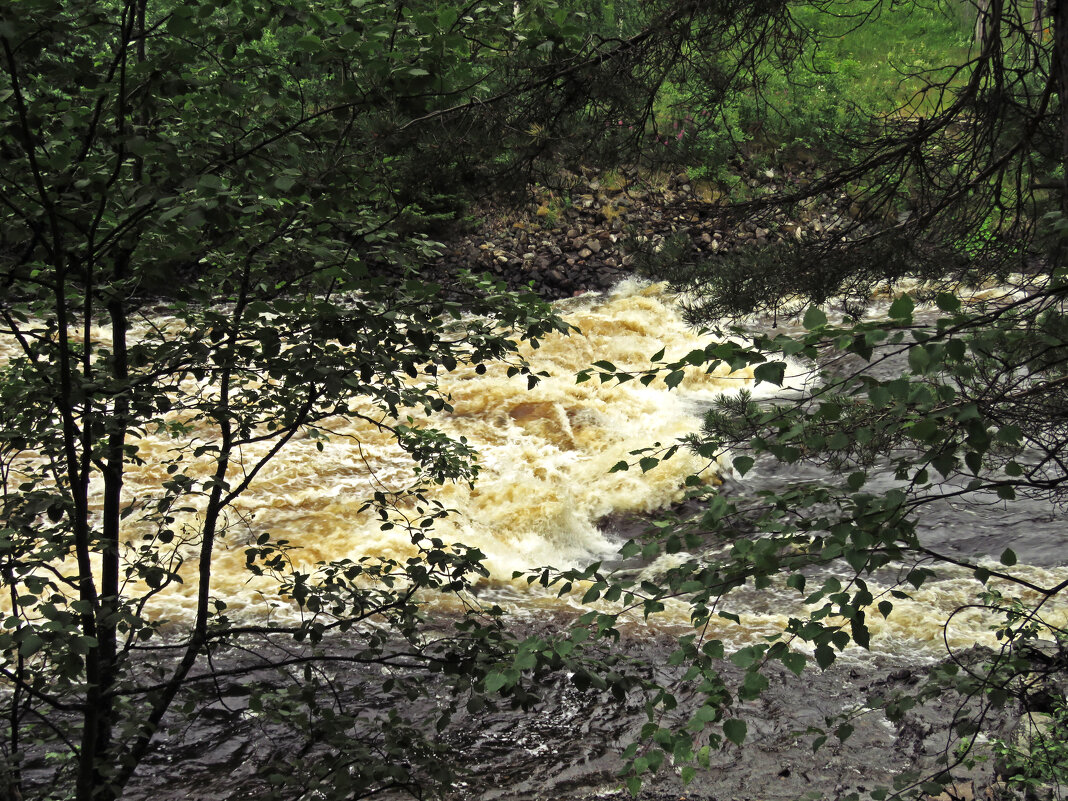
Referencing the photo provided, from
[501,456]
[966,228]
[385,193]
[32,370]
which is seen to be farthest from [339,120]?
[501,456]

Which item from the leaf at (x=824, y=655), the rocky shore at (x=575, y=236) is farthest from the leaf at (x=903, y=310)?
the rocky shore at (x=575, y=236)

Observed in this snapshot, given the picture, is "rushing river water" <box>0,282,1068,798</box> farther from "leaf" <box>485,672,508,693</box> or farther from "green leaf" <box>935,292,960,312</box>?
"green leaf" <box>935,292,960,312</box>

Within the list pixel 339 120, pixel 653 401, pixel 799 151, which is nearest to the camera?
pixel 339 120

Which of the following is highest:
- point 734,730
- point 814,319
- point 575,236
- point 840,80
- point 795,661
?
point 840,80

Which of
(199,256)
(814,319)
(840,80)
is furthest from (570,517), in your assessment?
(840,80)

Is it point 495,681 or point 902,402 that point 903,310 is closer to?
point 902,402

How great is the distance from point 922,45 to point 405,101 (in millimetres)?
20572

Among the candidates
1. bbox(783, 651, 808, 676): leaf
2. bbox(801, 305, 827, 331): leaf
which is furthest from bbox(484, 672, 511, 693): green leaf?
bbox(801, 305, 827, 331): leaf

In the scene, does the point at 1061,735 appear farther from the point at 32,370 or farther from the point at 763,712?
the point at 32,370

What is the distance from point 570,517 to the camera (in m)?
8.01

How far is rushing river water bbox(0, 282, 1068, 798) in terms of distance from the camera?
4.96m

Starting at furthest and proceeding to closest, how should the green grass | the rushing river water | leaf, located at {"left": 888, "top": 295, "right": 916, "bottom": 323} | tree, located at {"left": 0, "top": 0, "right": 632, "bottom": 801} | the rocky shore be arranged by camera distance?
1. the green grass
2. the rocky shore
3. the rushing river water
4. tree, located at {"left": 0, "top": 0, "right": 632, "bottom": 801}
5. leaf, located at {"left": 888, "top": 295, "right": 916, "bottom": 323}

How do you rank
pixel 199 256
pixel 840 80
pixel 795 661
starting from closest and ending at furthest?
pixel 795 661 → pixel 199 256 → pixel 840 80

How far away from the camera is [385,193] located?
105 inches
